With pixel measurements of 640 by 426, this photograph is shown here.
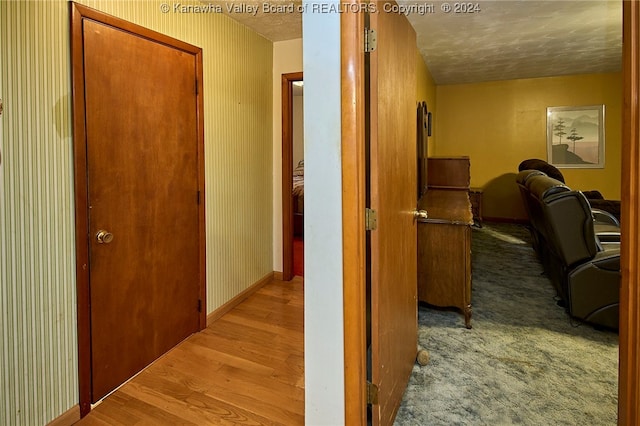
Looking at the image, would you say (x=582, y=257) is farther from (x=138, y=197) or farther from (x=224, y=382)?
(x=138, y=197)

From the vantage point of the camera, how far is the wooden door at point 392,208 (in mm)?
1385

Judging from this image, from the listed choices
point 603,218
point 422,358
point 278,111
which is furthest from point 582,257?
point 278,111

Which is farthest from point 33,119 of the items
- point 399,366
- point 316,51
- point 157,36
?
point 399,366

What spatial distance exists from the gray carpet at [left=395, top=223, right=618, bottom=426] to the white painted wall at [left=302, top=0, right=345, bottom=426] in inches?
23.4

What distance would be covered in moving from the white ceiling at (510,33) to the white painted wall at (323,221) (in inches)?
14.9

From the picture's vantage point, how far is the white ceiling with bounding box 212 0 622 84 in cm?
297

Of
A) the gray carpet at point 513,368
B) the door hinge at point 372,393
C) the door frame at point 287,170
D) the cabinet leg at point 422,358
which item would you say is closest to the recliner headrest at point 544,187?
the gray carpet at point 513,368

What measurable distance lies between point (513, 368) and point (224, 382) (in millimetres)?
1697

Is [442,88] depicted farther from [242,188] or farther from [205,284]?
[205,284]

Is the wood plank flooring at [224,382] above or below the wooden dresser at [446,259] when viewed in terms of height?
below

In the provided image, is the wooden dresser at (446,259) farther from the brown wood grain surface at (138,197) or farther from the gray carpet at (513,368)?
the brown wood grain surface at (138,197)

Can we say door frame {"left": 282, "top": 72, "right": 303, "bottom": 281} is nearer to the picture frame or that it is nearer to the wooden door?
the wooden door

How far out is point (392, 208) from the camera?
1577 millimetres

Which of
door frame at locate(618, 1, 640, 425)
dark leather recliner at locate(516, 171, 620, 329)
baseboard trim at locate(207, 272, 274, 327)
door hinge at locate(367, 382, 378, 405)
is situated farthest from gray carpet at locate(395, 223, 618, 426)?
baseboard trim at locate(207, 272, 274, 327)
